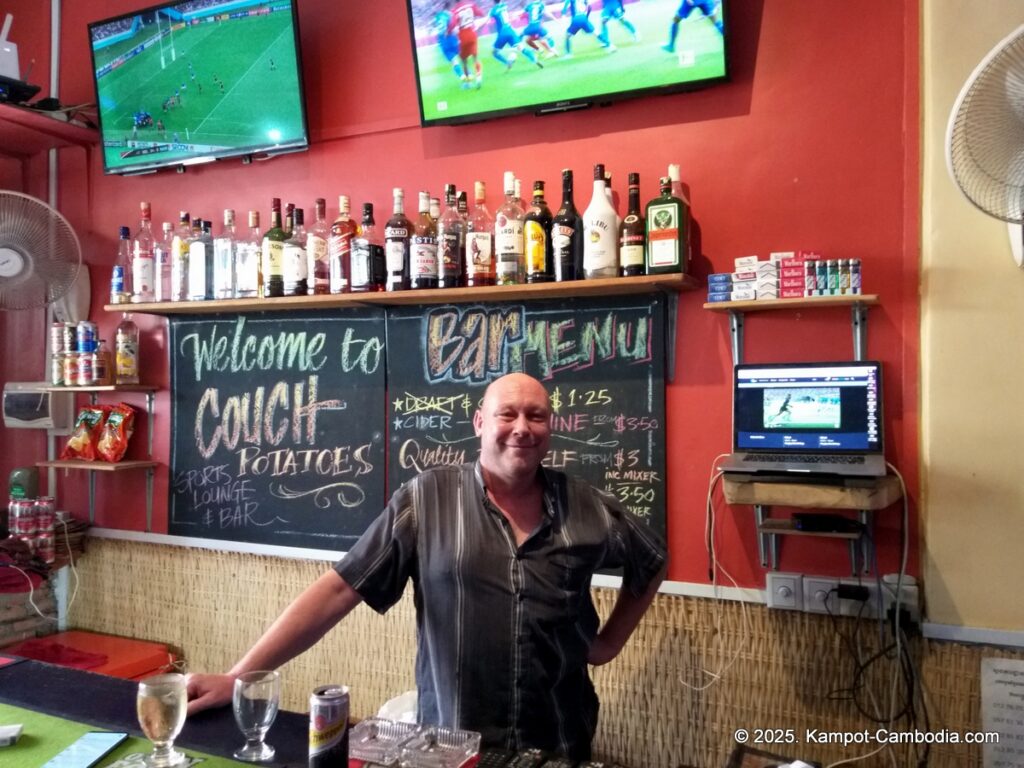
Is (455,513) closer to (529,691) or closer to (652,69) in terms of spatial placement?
(529,691)

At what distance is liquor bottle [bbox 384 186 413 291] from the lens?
101 inches

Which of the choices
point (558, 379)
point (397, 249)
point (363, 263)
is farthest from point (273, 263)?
point (558, 379)

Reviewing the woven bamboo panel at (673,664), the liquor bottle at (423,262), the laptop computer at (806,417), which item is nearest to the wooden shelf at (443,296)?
the liquor bottle at (423,262)

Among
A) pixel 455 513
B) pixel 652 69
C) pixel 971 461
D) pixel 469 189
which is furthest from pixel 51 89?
pixel 971 461

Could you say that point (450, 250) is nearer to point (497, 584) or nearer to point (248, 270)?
point (248, 270)

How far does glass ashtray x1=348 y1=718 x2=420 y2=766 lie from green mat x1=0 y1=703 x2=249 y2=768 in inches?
7.0

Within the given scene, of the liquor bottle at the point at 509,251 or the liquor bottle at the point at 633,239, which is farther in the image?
the liquor bottle at the point at 509,251

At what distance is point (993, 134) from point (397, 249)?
1.69 meters

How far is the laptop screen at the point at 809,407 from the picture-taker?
6.69ft

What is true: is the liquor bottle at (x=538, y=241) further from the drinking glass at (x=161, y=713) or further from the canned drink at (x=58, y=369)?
the canned drink at (x=58, y=369)

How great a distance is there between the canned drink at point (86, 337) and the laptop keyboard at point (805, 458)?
2603mm

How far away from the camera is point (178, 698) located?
1.14 metres

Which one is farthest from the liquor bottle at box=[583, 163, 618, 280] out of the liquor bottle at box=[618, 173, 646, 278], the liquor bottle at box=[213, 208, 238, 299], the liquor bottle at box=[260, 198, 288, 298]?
the liquor bottle at box=[213, 208, 238, 299]

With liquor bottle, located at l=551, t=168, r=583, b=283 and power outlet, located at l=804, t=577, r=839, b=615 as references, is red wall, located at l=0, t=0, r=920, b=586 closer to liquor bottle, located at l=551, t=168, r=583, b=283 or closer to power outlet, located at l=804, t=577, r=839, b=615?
power outlet, located at l=804, t=577, r=839, b=615
